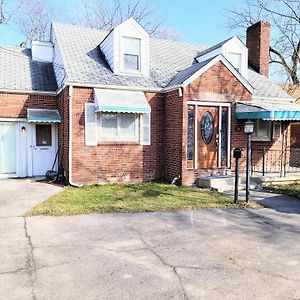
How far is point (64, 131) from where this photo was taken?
475 inches

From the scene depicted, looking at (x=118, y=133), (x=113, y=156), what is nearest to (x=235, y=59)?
(x=118, y=133)

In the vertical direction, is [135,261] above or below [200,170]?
below

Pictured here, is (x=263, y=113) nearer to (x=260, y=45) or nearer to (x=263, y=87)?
(x=263, y=87)

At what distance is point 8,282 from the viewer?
4.07 meters

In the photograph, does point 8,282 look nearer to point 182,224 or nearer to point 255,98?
point 182,224

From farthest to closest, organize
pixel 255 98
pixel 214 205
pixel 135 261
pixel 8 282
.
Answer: pixel 255 98
pixel 214 205
pixel 135 261
pixel 8 282

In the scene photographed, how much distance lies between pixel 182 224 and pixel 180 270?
2377mm

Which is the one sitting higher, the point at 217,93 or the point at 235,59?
the point at 235,59

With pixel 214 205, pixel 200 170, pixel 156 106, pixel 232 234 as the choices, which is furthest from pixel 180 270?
pixel 156 106

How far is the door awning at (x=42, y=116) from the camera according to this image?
40.7 feet

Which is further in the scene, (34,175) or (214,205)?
(34,175)

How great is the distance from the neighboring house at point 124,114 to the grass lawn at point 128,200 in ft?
3.44

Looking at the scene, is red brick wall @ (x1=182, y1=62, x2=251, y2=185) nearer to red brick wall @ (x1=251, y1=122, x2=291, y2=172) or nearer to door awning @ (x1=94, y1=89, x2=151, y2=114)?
red brick wall @ (x1=251, y1=122, x2=291, y2=172)

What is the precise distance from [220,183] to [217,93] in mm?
3398
